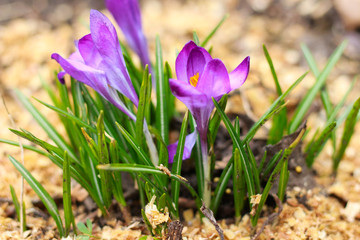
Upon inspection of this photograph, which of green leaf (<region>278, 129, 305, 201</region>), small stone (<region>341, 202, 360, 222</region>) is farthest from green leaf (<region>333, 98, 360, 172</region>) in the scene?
green leaf (<region>278, 129, 305, 201</region>)

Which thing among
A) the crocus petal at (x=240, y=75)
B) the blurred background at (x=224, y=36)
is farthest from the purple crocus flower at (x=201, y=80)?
the blurred background at (x=224, y=36)

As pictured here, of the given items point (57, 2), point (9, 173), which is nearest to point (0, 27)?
point (57, 2)

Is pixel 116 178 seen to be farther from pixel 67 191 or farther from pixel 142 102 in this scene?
pixel 142 102

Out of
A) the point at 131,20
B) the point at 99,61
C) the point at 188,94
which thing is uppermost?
the point at 131,20

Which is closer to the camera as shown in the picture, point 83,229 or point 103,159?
point 103,159

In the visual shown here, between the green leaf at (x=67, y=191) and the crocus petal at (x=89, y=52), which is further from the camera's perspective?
the green leaf at (x=67, y=191)

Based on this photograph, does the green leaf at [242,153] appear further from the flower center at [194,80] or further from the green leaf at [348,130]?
the green leaf at [348,130]

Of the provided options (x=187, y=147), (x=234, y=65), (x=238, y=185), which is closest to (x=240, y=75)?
(x=187, y=147)

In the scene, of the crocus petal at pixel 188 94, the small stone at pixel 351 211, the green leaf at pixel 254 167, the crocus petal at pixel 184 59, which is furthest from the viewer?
the small stone at pixel 351 211
